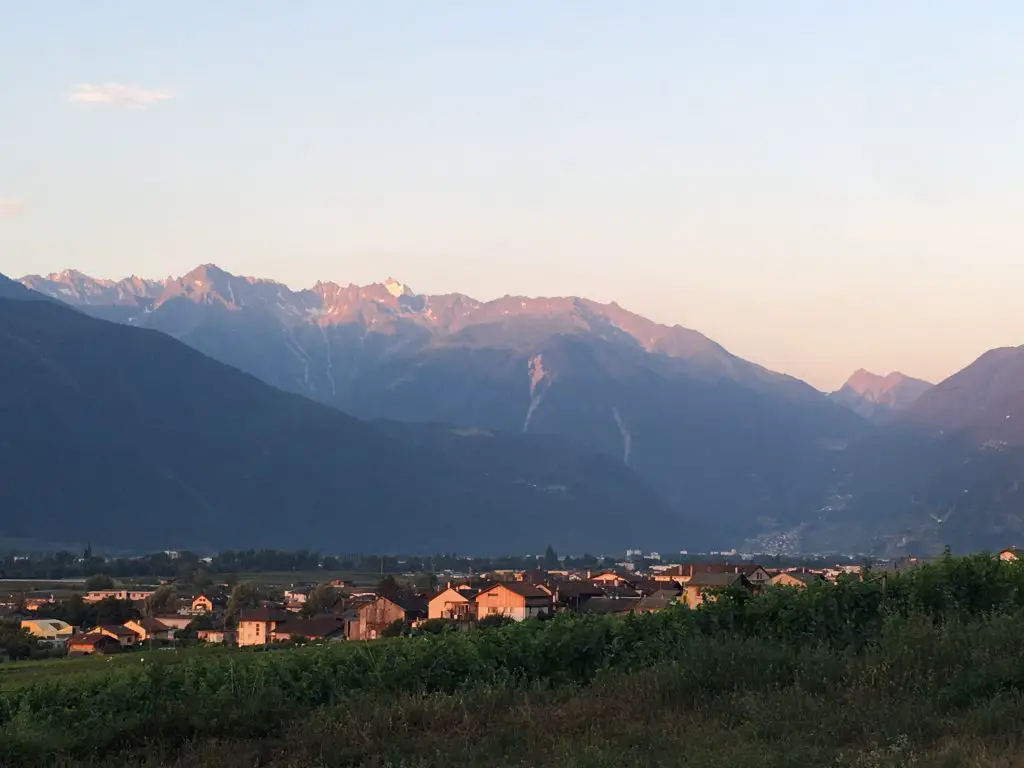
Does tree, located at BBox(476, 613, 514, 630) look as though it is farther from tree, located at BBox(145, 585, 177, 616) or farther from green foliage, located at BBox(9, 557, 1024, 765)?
tree, located at BBox(145, 585, 177, 616)

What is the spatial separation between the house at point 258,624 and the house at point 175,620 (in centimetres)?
408

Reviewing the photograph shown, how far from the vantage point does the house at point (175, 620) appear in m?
64.8

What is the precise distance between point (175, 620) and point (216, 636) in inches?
343

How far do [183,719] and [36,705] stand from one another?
214 centimetres

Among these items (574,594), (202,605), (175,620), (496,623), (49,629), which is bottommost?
(202,605)

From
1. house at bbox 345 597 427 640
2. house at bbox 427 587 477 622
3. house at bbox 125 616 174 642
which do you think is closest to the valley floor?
house at bbox 427 587 477 622

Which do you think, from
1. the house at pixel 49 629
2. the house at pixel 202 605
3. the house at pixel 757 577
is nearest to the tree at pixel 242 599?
the house at pixel 202 605

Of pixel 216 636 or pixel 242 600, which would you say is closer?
pixel 216 636

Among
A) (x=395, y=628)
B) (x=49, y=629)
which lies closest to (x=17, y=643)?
(x=49, y=629)

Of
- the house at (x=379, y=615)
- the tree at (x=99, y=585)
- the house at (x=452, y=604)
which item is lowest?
the tree at (x=99, y=585)

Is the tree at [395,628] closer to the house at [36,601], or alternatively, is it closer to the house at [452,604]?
the house at [452,604]

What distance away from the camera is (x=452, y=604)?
192ft

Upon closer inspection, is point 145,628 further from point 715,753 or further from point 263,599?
point 715,753

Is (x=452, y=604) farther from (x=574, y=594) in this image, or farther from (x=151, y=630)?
(x=151, y=630)
